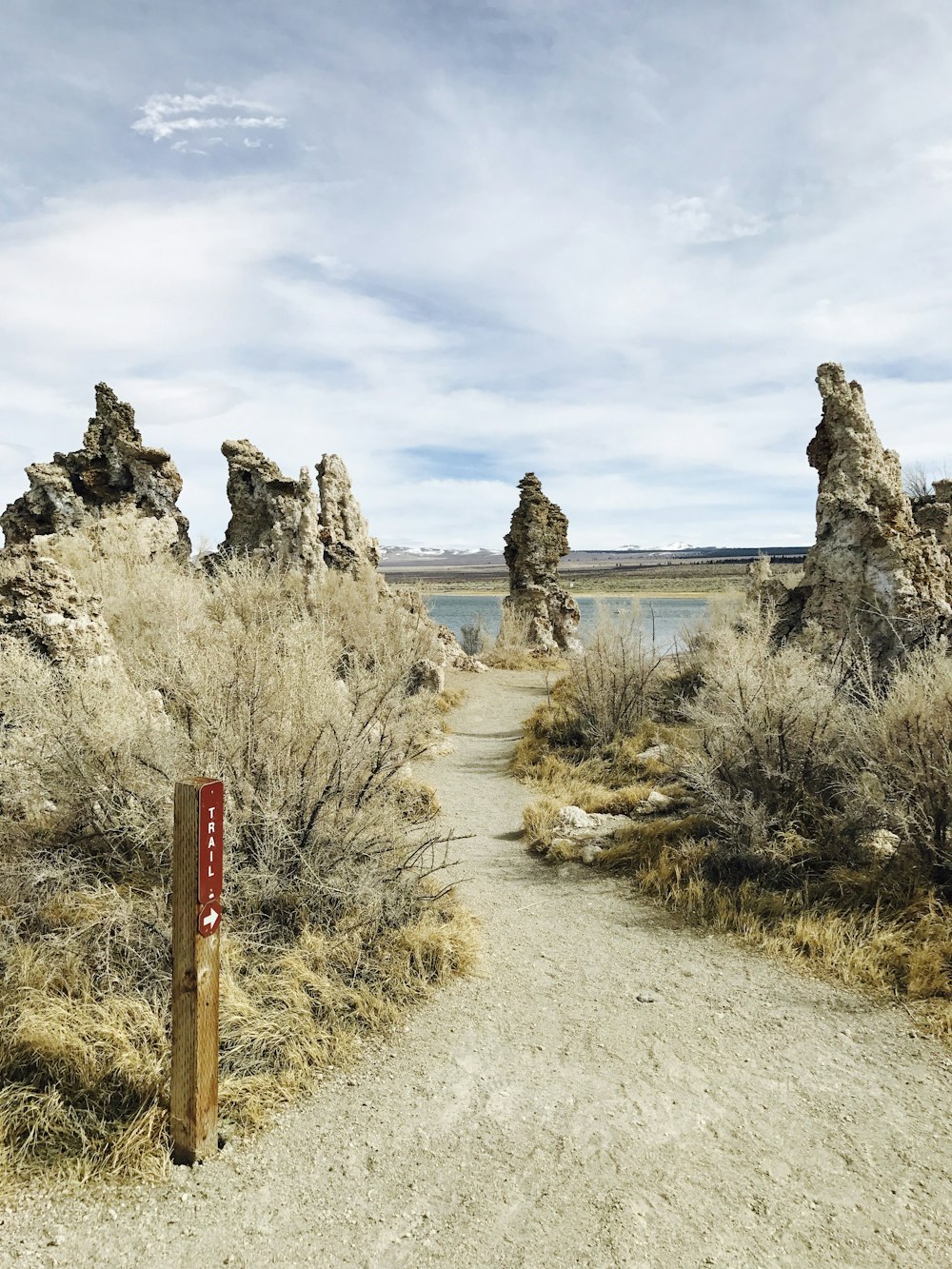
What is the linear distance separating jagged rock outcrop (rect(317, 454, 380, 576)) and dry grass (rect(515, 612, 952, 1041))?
10136 millimetres

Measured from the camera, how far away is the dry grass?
4.55 m

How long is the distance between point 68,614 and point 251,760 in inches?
102

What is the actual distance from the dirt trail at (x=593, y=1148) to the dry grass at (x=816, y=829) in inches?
15.5

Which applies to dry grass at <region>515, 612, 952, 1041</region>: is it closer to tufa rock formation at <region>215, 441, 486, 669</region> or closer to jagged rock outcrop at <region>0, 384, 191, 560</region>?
tufa rock formation at <region>215, 441, 486, 669</region>

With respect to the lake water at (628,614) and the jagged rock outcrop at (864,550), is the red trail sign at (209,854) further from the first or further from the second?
the lake water at (628,614)

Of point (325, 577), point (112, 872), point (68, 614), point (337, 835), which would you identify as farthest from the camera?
point (325, 577)

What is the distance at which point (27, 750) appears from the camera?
4.55m

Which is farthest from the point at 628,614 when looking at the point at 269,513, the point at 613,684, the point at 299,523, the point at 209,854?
the point at 209,854

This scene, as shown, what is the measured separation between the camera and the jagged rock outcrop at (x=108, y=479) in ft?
46.8

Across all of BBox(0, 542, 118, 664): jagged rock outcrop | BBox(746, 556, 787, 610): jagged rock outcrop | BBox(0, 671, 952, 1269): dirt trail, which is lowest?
BBox(0, 671, 952, 1269): dirt trail

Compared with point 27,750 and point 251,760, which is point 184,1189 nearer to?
point 251,760

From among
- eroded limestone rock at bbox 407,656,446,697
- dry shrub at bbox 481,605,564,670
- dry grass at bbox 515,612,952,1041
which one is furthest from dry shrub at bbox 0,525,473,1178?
dry shrub at bbox 481,605,564,670

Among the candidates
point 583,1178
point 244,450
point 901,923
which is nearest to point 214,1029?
point 583,1178

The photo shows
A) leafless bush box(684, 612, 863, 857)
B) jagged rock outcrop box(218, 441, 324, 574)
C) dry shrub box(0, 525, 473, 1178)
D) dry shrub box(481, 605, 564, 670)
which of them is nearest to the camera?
dry shrub box(0, 525, 473, 1178)
